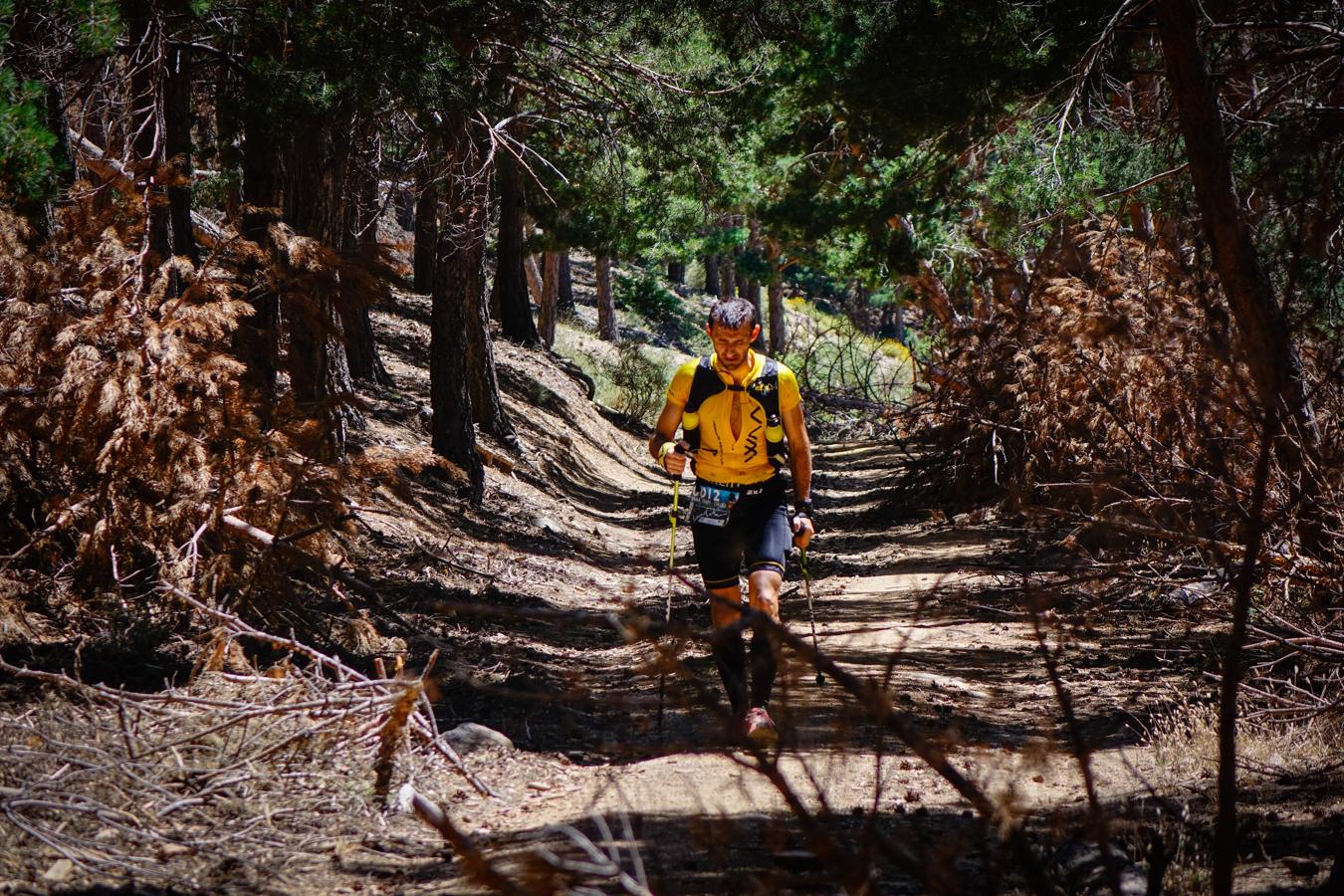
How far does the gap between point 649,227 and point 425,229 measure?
5818mm

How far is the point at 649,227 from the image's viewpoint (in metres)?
16.8

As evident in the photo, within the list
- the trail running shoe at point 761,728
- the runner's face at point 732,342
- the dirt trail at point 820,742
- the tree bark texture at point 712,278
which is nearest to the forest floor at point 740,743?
the dirt trail at point 820,742

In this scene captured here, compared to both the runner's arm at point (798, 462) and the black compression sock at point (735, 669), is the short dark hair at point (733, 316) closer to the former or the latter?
the runner's arm at point (798, 462)

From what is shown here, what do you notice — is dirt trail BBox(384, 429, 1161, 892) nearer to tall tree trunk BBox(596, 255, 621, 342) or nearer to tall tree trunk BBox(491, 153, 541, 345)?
tall tree trunk BBox(491, 153, 541, 345)

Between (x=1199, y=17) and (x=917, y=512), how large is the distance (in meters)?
8.04

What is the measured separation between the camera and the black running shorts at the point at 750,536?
5824 millimetres

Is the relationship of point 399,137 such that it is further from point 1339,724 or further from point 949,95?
point 1339,724

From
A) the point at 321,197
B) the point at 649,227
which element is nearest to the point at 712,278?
the point at 649,227

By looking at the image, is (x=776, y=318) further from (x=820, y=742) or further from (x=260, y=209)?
(x=820, y=742)

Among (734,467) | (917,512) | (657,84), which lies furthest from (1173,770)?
(917,512)

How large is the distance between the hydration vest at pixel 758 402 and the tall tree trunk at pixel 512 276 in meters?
14.1

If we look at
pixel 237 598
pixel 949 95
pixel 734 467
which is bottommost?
pixel 237 598

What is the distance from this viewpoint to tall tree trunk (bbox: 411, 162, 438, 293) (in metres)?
13.2

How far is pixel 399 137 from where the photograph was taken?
455 inches
